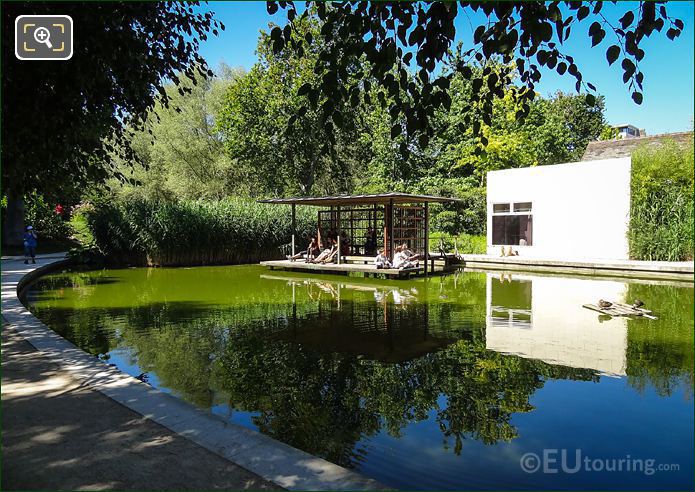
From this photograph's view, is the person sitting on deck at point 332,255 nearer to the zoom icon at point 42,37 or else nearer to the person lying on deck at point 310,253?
the person lying on deck at point 310,253

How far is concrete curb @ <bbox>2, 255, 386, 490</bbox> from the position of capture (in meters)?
2.76

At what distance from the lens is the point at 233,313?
30.5 feet

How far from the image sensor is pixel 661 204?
1689cm

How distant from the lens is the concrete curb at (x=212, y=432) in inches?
109

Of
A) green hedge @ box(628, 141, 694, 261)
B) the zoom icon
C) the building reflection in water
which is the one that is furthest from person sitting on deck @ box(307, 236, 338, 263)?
the zoom icon

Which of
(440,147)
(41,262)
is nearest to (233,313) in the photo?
(41,262)

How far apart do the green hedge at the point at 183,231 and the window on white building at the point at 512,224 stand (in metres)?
9.49

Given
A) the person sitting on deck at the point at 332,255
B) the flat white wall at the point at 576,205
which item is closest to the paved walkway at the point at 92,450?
the person sitting on deck at the point at 332,255

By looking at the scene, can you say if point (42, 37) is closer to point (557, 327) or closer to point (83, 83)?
point (83, 83)

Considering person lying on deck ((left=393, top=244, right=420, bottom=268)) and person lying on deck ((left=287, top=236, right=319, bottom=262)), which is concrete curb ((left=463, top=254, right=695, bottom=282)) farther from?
person lying on deck ((left=287, top=236, right=319, bottom=262))

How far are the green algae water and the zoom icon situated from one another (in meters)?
3.21

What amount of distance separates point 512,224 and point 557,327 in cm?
1378

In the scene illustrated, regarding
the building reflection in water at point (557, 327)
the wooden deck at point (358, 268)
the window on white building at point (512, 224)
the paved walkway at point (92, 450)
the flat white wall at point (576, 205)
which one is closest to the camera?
the paved walkway at point (92, 450)

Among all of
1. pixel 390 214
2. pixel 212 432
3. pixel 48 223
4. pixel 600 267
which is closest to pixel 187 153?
pixel 48 223
